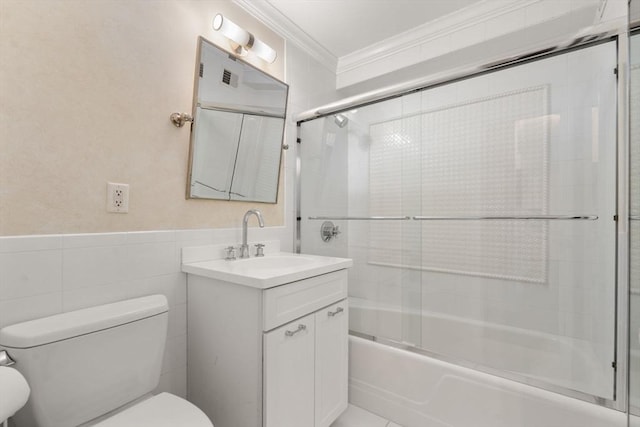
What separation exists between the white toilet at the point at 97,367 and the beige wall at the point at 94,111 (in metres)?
0.35

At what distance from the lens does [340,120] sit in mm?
2127

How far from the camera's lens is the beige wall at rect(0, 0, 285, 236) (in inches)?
39.8

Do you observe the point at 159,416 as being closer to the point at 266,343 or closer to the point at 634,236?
the point at 266,343

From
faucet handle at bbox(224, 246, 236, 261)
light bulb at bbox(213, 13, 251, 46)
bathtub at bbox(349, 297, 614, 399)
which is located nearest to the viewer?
bathtub at bbox(349, 297, 614, 399)

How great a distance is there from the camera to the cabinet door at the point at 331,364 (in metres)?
1.40

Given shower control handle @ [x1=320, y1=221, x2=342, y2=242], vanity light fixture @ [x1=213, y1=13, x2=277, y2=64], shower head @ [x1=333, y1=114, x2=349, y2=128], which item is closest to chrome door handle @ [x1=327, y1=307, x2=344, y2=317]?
shower control handle @ [x1=320, y1=221, x2=342, y2=242]

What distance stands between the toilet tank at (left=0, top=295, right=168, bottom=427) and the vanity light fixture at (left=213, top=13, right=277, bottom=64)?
4.37 ft

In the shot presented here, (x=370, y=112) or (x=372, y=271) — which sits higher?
(x=370, y=112)

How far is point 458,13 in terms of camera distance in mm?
1965

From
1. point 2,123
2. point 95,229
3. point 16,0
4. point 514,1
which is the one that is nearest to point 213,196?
point 95,229

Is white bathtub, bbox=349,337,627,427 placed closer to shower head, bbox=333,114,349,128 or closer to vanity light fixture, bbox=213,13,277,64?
shower head, bbox=333,114,349,128

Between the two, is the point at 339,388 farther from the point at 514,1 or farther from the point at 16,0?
the point at 514,1

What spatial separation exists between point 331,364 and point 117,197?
121 cm

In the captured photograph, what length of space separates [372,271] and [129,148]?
1.55 meters
